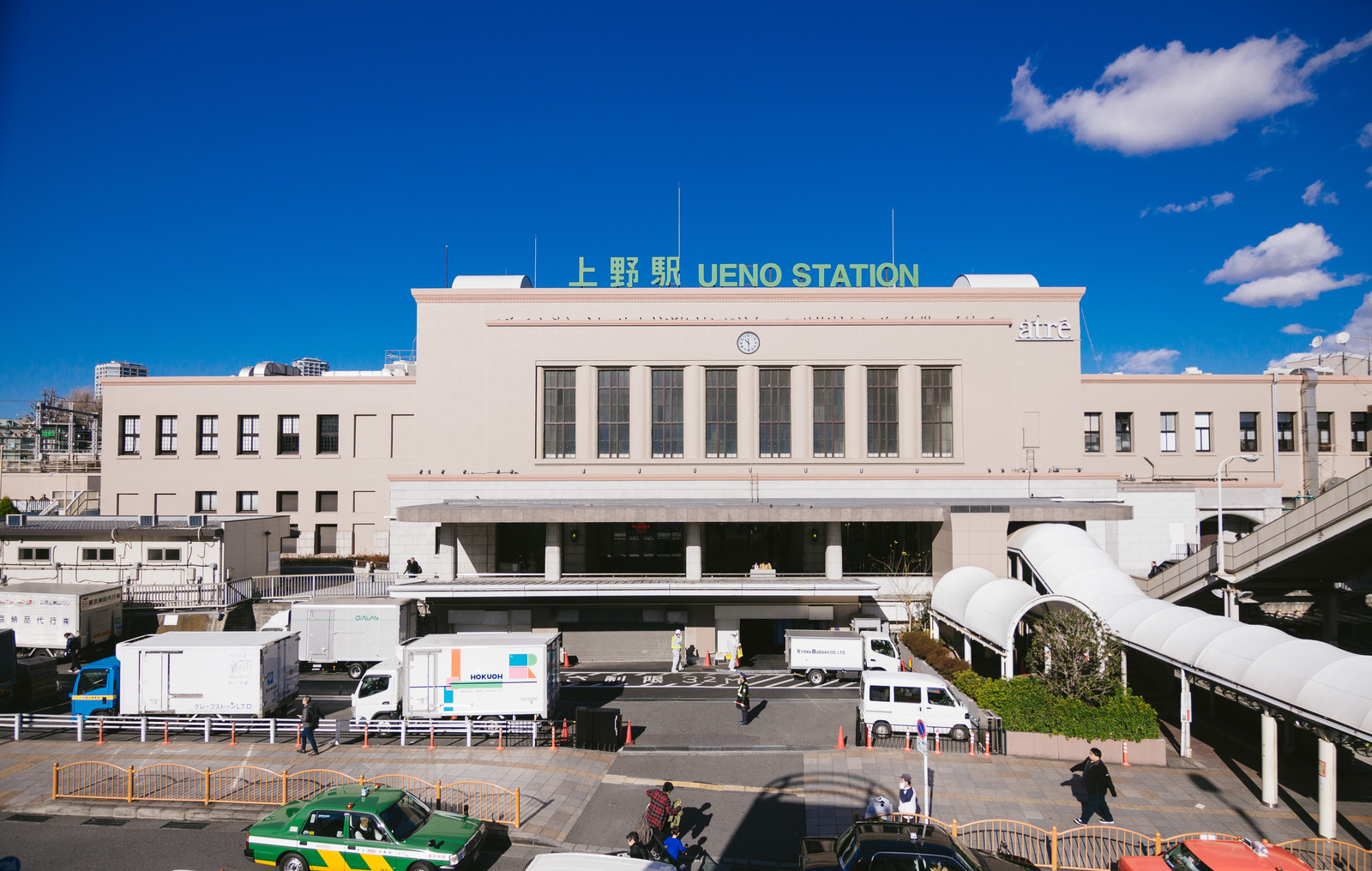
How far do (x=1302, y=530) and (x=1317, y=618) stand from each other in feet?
68.7

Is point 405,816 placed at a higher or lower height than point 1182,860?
higher

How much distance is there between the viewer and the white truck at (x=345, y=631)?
112 feet

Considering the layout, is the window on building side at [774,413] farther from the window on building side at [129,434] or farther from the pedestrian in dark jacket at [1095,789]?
the window on building side at [129,434]

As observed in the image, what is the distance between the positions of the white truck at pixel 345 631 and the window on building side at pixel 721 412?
2091cm

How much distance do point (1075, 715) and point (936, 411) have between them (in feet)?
83.4

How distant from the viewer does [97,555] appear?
130ft

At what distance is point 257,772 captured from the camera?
70.5 ft

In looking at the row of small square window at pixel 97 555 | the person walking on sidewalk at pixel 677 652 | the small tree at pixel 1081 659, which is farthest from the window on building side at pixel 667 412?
the row of small square window at pixel 97 555

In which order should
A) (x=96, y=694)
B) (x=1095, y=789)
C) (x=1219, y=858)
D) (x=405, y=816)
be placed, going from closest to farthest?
(x=1219, y=858) < (x=405, y=816) < (x=1095, y=789) < (x=96, y=694)

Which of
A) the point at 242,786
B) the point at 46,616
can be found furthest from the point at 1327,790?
the point at 46,616

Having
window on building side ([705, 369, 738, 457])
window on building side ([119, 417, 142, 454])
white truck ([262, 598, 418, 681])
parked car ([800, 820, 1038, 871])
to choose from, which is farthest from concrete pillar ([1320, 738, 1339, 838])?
window on building side ([119, 417, 142, 454])

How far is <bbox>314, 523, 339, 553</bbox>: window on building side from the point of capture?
5572cm

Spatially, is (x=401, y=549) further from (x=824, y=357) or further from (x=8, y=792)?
(x=824, y=357)

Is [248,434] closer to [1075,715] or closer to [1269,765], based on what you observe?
[1075,715]
